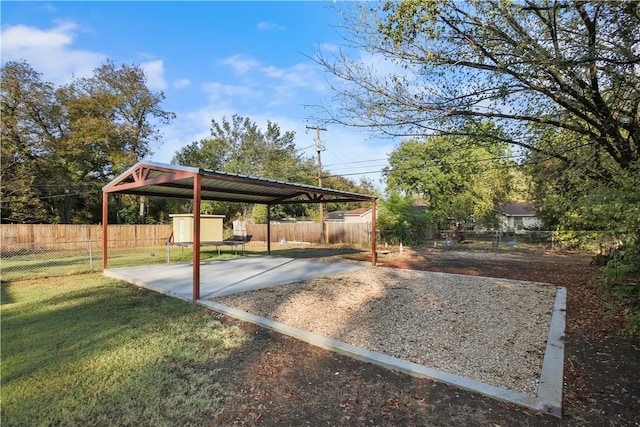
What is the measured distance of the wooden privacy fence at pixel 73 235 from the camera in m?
16.9

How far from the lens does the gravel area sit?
3.69 metres

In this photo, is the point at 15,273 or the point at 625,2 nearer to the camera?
the point at 625,2

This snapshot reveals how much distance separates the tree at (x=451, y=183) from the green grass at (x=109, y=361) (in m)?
18.6

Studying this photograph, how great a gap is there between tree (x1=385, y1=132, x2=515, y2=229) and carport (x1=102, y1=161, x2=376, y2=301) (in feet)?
37.8

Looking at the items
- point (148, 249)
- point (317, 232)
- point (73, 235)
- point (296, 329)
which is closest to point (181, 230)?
point (148, 249)

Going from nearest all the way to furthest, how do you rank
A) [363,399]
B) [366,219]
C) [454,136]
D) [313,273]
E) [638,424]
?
[638,424]
[363,399]
[454,136]
[313,273]
[366,219]

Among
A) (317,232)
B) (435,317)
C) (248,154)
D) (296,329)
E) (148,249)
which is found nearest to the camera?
(296,329)

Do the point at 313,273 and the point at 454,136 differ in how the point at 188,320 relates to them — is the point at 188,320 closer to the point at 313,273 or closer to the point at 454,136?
the point at 313,273

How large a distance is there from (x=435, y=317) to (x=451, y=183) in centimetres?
2100

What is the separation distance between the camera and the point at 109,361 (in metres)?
3.57

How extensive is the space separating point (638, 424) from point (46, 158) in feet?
99.7

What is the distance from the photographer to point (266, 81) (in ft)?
33.4

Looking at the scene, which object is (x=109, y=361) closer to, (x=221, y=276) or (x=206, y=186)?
(x=221, y=276)

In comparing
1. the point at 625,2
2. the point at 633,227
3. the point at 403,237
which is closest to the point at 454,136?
the point at 625,2
